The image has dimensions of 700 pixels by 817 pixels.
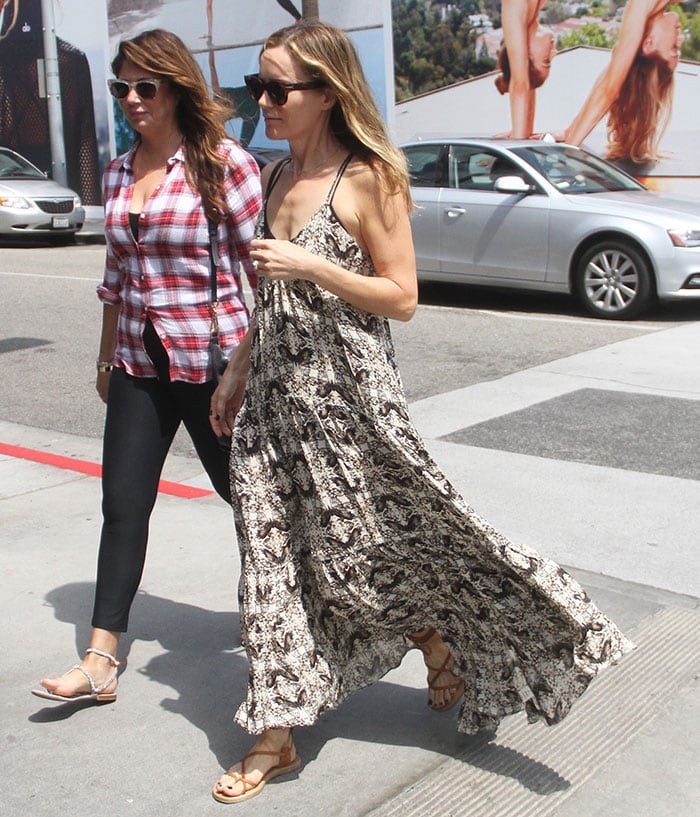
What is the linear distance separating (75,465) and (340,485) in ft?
11.3

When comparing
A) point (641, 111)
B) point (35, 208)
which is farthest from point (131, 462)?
point (35, 208)

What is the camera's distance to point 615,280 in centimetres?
1016

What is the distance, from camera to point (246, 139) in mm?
19719

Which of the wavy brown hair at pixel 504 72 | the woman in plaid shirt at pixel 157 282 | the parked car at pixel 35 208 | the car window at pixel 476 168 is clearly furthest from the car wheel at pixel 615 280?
the parked car at pixel 35 208

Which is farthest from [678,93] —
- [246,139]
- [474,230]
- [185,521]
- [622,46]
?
[185,521]

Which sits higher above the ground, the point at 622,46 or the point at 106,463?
the point at 622,46

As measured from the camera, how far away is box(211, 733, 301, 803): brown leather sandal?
2.84 meters

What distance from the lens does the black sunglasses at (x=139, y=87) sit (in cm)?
323

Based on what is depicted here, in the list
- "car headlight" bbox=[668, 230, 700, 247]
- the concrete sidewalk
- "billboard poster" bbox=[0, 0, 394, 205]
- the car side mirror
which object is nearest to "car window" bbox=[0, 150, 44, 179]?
"billboard poster" bbox=[0, 0, 394, 205]

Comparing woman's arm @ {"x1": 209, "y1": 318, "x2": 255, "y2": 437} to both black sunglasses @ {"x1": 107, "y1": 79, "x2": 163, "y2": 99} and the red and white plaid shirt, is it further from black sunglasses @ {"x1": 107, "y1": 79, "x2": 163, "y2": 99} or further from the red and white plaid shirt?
black sunglasses @ {"x1": 107, "y1": 79, "x2": 163, "y2": 99}

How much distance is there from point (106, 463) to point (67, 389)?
4663 millimetres

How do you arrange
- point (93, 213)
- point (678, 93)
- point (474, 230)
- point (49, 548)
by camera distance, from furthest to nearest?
1. point (93, 213)
2. point (678, 93)
3. point (474, 230)
4. point (49, 548)

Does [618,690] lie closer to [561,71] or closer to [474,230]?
[474,230]

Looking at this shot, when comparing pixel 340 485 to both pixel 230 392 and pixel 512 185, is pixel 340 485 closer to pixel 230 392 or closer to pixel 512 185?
pixel 230 392
